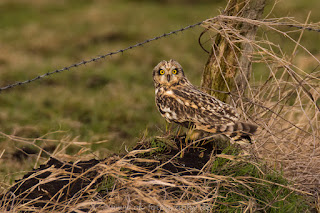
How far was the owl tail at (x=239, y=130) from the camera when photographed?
359 centimetres

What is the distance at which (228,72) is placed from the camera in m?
4.34

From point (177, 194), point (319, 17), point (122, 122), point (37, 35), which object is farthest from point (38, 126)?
point (319, 17)

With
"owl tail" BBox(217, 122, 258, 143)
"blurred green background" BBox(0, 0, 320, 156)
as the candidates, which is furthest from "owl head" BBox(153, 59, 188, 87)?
"owl tail" BBox(217, 122, 258, 143)

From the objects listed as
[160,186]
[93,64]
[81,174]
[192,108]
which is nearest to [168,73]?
[192,108]

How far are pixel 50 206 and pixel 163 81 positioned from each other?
56.8 inches

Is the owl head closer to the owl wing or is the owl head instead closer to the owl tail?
the owl wing

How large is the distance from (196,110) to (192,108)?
0.13 feet

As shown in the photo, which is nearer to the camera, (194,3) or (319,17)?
(319,17)

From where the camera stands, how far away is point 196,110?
148 inches

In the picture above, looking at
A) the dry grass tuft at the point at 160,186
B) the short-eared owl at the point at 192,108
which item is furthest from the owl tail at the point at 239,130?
the dry grass tuft at the point at 160,186

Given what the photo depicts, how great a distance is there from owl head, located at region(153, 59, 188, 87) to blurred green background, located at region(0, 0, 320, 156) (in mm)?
456

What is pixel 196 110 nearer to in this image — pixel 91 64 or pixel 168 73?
pixel 168 73

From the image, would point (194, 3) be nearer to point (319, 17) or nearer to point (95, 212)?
point (319, 17)

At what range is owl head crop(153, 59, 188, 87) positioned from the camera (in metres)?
3.98
